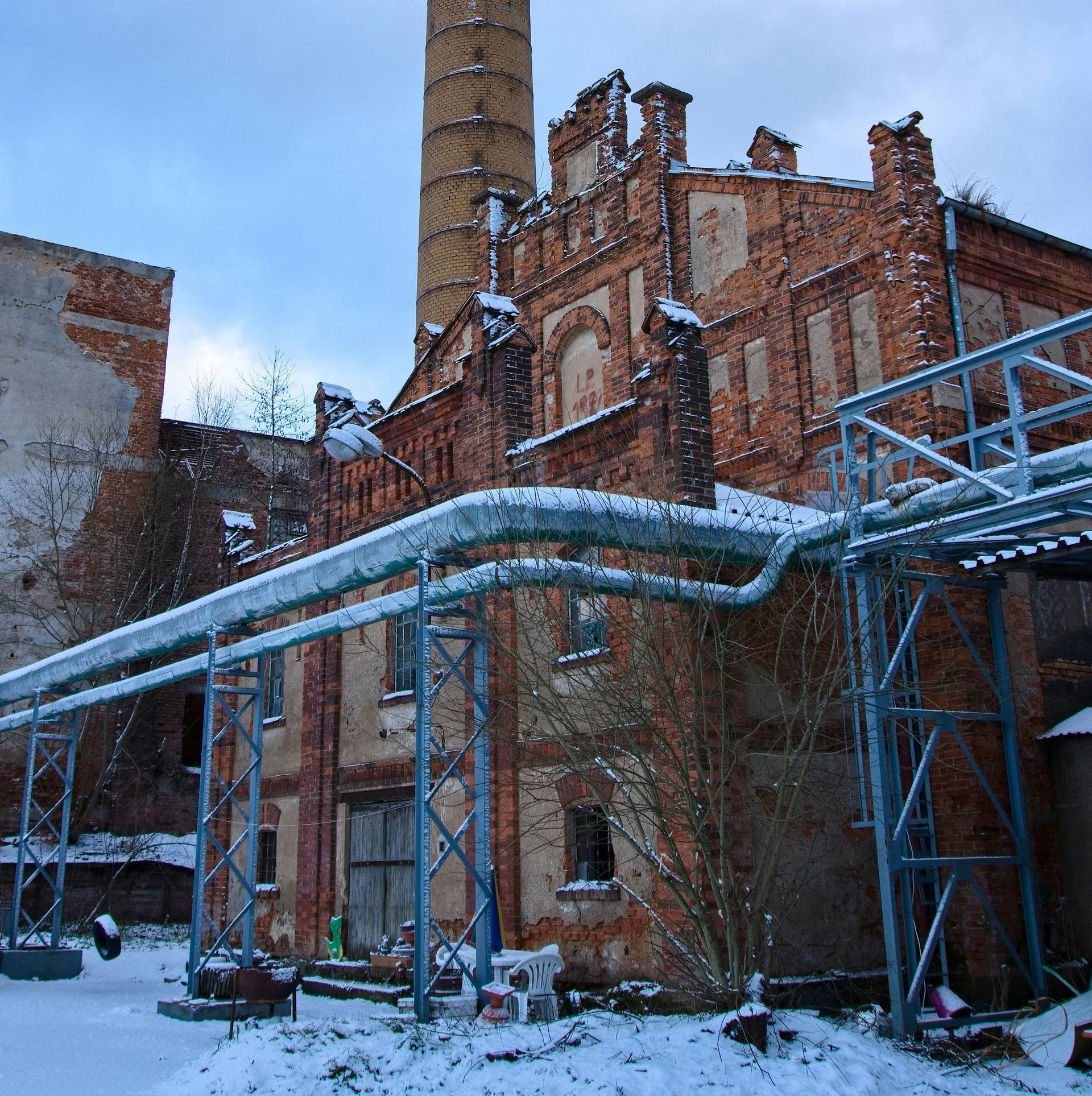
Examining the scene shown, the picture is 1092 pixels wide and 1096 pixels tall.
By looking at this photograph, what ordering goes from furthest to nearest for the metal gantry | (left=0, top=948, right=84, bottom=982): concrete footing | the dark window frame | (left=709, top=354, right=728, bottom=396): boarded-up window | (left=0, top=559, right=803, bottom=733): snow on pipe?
the dark window frame, (left=709, top=354, right=728, bottom=396): boarded-up window, (left=0, top=948, right=84, bottom=982): concrete footing, (left=0, top=559, right=803, bottom=733): snow on pipe, the metal gantry

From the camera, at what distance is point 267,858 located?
1678 cm

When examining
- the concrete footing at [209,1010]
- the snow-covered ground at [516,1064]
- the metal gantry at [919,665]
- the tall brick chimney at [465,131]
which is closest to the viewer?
the snow-covered ground at [516,1064]

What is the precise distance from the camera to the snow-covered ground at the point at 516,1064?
23.2 feet

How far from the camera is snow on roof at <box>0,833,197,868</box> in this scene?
21.2 metres

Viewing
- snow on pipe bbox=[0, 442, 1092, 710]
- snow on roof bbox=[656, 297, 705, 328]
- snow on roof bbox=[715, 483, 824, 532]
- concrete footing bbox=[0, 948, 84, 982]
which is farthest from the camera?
concrete footing bbox=[0, 948, 84, 982]

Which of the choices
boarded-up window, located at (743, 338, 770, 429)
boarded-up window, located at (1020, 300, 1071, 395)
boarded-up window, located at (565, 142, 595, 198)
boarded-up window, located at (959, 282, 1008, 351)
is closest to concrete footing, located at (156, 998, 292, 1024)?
boarded-up window, located at (743, 338, 770, 429)

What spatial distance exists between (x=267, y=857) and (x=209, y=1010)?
6144mm

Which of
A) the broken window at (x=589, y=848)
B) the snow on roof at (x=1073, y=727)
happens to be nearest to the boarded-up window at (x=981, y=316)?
the snow on roof at (x=1073, y=727)

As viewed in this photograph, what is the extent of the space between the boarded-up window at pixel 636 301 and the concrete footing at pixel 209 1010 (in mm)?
9892

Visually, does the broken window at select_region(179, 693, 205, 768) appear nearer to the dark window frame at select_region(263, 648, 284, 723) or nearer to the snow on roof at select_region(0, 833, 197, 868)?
the snow on roof at select_region(0, 833, 197, 868)

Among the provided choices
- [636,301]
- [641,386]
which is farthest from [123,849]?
[641,386]

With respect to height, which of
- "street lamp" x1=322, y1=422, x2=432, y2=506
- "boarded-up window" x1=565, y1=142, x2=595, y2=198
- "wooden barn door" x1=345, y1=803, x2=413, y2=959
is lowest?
"wooden barn door" x1=345, y1=803, x2=413, y2=959

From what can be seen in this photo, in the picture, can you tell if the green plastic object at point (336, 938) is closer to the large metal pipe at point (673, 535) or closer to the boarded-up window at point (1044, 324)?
the large metal pipe at point (673, 535)

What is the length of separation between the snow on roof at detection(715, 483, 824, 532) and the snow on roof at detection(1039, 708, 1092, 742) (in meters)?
3.13
